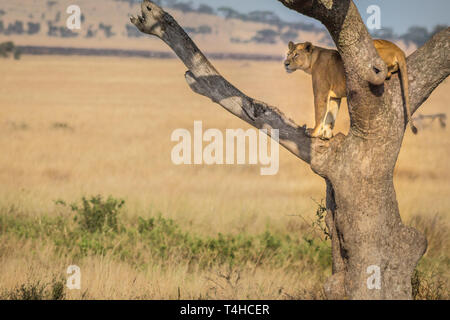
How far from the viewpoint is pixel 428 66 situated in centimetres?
579

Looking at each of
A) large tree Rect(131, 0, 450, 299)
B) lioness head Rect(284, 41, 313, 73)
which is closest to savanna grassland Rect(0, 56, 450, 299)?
large tree Rect(131, 0, 450, 299)

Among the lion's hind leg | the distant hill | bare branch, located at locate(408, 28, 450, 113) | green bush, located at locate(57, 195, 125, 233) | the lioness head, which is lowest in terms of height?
green bush, located at locate(57, 195, 125, 233)

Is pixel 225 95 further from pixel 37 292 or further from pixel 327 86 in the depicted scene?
pixel 37 292

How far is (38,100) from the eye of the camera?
40.6 m

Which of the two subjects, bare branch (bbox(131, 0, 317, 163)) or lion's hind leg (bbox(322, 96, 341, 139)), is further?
lion's hind leg (bbox(322, 96, 341, 139))

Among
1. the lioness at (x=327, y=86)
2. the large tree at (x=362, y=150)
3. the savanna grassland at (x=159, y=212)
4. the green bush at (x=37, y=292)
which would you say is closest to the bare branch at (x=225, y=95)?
the large tree at (x=362, y=150)

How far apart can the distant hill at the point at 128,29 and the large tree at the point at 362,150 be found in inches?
3634

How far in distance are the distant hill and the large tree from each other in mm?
92308

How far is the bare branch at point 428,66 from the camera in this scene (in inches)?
226

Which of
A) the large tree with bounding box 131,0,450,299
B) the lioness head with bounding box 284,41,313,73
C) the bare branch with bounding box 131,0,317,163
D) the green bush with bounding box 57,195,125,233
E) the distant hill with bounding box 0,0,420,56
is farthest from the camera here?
the distant hill with bounding box 0,0,420,56

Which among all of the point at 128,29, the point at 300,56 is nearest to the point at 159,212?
the point at 300,56

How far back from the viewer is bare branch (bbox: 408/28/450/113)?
573cm

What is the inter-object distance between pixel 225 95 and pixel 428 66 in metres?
1.86

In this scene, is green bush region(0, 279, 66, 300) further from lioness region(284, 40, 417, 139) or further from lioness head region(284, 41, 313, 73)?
lioness head region(284, 41, 313, 73)
